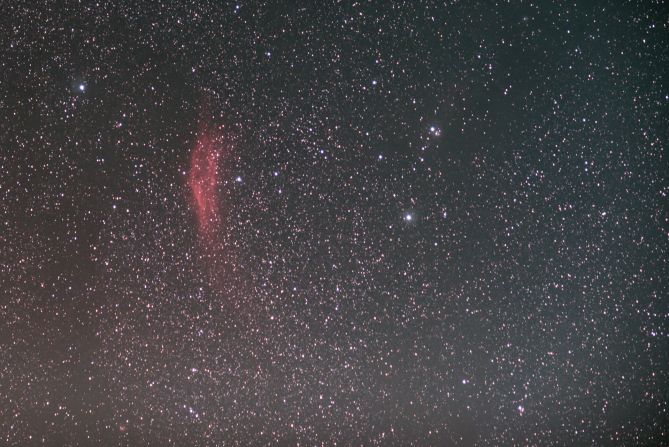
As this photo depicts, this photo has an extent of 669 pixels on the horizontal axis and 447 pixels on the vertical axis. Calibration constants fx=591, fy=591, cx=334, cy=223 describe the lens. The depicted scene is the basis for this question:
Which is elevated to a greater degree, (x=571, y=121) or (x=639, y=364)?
(x=571, y=121)

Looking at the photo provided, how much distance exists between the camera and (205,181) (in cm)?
53

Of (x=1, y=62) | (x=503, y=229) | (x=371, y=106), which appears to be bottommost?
(x=503, y=229)

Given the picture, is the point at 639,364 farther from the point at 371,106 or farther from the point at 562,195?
the point at 371,106

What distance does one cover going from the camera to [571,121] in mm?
502

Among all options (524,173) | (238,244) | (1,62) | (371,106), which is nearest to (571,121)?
(524,173)

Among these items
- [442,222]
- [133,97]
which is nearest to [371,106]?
[442,222]

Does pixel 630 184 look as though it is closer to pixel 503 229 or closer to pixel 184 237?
pixel 503 229

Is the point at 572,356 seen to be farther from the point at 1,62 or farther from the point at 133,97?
the point at 1,62

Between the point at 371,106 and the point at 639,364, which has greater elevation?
the point at 371,106

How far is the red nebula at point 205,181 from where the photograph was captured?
53 cm

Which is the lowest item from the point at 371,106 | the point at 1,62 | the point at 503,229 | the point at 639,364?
the point at 639,364

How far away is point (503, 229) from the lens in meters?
0.50

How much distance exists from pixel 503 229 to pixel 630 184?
0.12 metres

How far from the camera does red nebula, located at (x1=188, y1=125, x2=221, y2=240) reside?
1.73 ft
